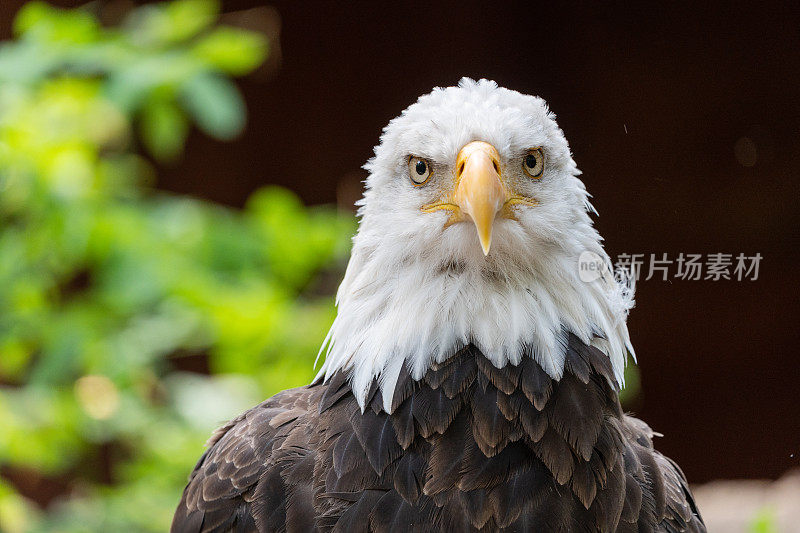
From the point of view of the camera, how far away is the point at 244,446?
1.90 m

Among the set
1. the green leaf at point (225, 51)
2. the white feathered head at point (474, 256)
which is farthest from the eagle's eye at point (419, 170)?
the green leaf at point (225, 51)

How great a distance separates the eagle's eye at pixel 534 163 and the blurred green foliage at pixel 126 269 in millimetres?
1169

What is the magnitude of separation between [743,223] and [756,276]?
14cm

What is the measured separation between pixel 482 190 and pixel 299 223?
1.61m

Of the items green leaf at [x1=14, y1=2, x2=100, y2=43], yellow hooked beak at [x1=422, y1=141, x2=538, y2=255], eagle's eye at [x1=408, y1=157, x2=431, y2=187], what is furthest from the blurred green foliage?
yellow hooked beak at [x1=422, y1=141, x2=538, y2=255]

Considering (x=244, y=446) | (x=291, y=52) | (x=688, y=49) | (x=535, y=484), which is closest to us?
(x=535, y=484)

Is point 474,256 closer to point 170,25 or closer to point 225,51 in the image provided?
point 225,51

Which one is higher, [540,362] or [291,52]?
[291,52]

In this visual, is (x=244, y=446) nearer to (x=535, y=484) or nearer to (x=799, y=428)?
(x=535, y=484)

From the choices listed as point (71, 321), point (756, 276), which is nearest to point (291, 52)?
point (71, 321)

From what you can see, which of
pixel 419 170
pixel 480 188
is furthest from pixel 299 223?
pixel 480 188

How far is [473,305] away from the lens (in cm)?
171

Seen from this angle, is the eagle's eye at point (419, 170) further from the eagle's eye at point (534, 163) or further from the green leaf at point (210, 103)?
the green leaf at point (210, 103)

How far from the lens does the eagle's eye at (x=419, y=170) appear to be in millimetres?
1763
